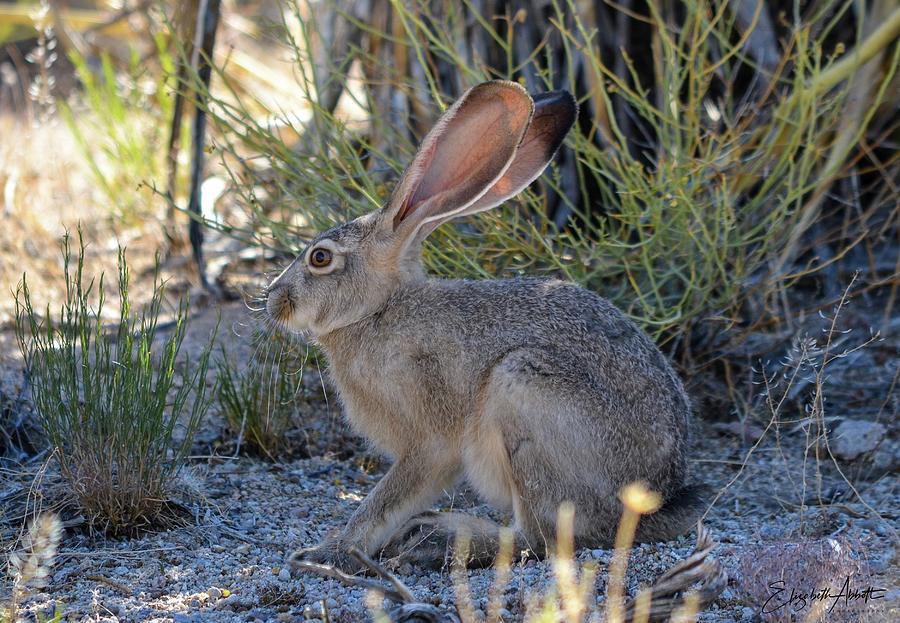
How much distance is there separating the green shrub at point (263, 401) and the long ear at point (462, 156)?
0.87 metres

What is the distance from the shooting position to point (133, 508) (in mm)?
3811

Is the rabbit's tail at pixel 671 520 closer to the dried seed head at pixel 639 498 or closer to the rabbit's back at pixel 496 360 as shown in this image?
the dried seed head at pixel 639 498

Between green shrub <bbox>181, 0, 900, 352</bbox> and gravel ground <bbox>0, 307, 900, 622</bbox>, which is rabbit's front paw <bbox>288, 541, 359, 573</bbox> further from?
green shrub <bbox>181, 0, 900, 352</bbox>

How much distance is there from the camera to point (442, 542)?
3.82 m

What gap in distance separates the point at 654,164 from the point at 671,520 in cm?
179

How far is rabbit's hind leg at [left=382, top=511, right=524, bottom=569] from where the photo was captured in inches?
149

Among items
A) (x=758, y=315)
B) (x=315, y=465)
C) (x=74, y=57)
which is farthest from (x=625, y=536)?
(x=74, y=57)

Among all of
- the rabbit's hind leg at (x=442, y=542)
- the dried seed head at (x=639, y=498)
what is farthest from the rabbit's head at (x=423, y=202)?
the dried seed head at (x=639, y=498)

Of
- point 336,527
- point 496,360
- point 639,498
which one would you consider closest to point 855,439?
point 639,498

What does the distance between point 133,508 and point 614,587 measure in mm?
1613

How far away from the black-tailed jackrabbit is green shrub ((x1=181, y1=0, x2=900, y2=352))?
0.41 m

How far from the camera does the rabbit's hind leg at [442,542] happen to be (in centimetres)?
378

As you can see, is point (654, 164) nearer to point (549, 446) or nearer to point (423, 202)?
point (423, 202)

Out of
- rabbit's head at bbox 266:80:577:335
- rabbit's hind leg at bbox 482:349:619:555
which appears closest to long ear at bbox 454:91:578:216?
rabbit's head at bbox 266:80:577:335
